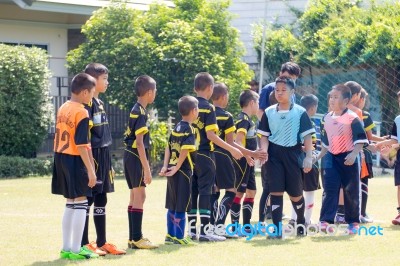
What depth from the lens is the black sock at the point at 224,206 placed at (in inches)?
390

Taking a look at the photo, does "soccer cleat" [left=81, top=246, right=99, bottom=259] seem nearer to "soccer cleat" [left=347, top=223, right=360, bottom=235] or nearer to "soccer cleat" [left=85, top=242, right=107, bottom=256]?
"soccer cleat" [left=85, top=242, right=107, bottom=256]

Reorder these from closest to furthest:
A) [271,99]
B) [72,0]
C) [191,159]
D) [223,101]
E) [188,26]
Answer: [191,159] < [223,101] < [271,99] < [188,26] < [72,0]

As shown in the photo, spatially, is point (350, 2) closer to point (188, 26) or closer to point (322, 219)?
point (188, 26)

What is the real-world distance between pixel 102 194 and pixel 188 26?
441 inches

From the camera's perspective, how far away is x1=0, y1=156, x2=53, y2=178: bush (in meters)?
17.8

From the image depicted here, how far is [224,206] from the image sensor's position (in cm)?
991

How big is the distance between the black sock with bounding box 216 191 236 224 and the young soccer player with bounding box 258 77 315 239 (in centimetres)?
48

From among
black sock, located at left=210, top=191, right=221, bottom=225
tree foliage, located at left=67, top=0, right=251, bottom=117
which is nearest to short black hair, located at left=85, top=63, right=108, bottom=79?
black sock, located at left=210, top=191, right=221, bottom=225

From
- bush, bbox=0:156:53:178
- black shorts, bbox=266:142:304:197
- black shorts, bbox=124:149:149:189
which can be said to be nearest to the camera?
black shorts, bbox=124:149:149:189

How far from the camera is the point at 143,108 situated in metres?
8.88

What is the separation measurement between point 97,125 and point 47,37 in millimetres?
14327

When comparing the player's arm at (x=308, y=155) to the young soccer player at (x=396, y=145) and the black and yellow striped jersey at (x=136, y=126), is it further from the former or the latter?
the young soccer player at (x=396, y=145)

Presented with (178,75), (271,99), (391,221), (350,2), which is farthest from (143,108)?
(350,2)

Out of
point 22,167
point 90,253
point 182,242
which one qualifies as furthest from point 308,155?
point 22,167
